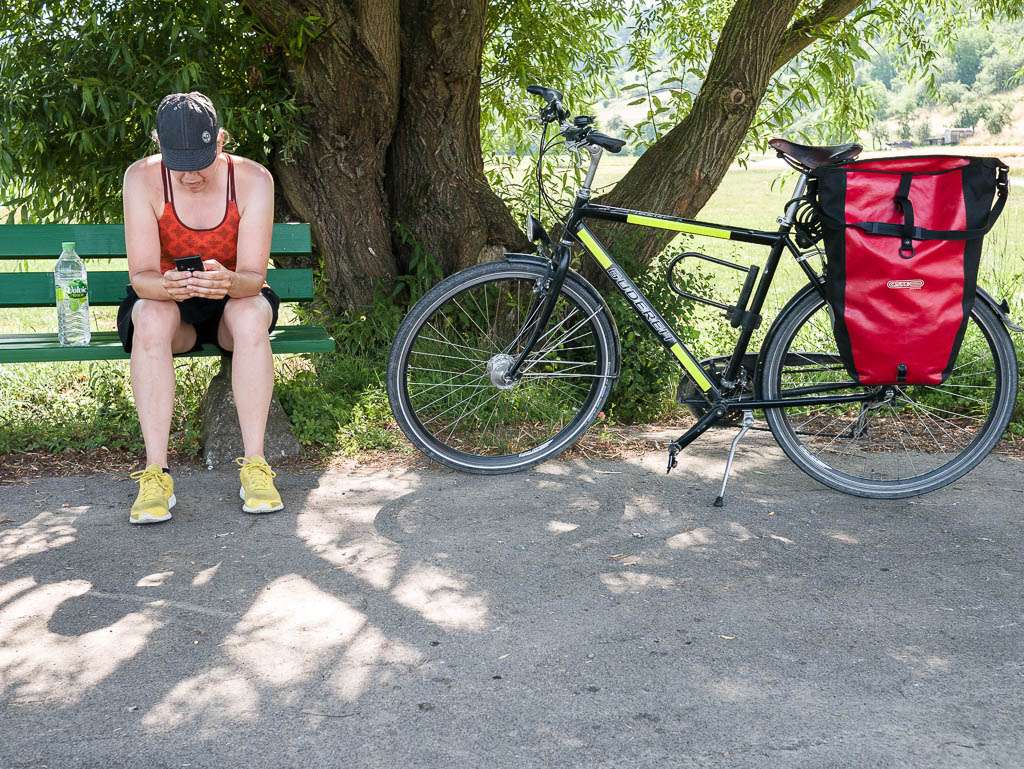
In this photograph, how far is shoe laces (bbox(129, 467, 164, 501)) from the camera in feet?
11.8

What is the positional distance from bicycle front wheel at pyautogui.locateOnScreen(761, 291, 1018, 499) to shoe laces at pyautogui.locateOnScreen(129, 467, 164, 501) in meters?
2.32

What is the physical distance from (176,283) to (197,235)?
267 mm

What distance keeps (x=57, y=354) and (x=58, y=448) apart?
22.7 inches

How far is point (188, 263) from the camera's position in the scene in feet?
12.1

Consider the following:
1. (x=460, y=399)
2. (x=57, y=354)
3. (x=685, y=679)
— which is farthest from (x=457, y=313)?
(x=685, y=679)

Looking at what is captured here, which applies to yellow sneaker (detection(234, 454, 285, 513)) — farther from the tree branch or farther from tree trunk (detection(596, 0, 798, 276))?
the tree branch

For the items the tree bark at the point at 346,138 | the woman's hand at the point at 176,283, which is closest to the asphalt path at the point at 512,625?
the woman's hand at the point at 176,283

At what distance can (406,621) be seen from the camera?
2846 mm

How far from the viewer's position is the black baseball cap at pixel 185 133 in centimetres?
356

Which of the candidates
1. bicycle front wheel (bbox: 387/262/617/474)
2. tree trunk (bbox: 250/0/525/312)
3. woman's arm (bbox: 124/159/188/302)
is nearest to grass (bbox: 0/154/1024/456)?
bicycle front wheel (bbox: 387/262/617/474)

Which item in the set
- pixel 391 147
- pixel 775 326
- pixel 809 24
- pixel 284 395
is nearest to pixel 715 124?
pixel 809 24

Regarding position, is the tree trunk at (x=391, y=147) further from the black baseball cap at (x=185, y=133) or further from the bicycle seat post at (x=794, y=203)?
the bicycle seat post at (x=794, y=203)

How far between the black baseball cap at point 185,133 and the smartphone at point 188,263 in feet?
1.05

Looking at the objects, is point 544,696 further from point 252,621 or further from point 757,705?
point 252,621
